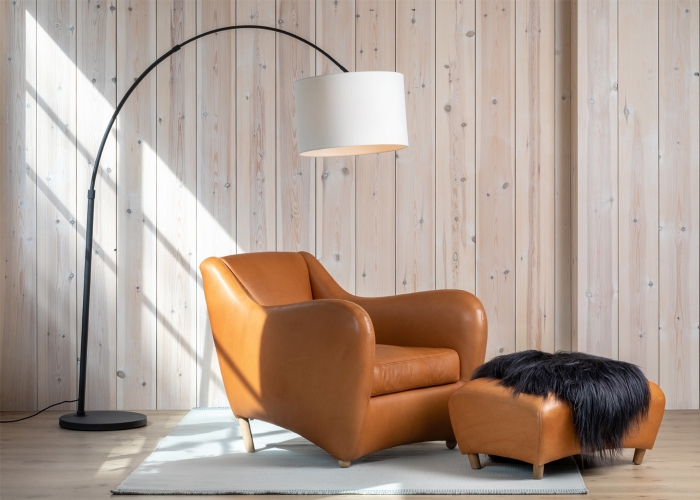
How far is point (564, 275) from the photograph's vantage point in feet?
13.1

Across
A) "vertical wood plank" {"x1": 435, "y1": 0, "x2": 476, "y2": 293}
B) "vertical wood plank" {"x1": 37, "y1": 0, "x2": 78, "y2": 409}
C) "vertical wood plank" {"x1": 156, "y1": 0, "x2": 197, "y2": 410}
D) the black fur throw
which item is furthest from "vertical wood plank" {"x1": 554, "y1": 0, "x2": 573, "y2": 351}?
"vertical wood plank" {"x1": 37, "y1": 0, "x2": 78, "y2": 409}

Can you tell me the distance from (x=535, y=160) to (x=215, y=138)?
1670mm

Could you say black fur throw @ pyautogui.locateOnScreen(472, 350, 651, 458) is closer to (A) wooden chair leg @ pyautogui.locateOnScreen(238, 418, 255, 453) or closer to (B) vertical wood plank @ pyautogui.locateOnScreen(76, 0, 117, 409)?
(A) wooden chair leg @ pyautogui.locateOnScreen(238, 418, 255, 453)

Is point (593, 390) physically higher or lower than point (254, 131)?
lower

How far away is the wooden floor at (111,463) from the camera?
2496 millimetres

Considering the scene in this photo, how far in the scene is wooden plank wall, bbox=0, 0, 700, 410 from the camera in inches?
153

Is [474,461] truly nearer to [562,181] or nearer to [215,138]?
[562,181]

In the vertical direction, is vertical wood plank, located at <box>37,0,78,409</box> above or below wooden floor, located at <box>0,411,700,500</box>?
above

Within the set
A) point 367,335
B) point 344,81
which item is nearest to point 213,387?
point 367,335

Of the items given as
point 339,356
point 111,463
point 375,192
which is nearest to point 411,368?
point 339,356

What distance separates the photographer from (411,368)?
280cm

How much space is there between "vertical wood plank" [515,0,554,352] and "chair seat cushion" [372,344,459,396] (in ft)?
3.78

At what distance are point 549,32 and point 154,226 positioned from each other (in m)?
2.29

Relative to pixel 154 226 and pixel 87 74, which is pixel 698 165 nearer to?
pixel 154 226
